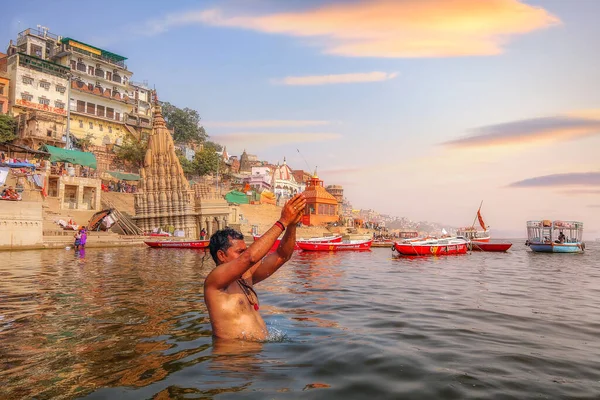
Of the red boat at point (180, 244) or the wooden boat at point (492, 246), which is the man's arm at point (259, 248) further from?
the wooden boat at point (492, 246)

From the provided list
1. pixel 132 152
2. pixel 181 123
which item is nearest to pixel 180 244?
pixel 132 152

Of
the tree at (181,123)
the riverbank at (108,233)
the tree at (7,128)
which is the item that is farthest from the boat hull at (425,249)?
the tree at (181,123)

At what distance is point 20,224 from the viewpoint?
2567 cm

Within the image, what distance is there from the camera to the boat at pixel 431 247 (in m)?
30.5

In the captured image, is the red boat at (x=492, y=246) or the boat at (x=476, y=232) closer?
the red boat at (x=492, y=246)

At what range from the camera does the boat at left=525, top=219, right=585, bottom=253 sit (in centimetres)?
3903

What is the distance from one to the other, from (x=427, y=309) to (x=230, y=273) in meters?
5.30

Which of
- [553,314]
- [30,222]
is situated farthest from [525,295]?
[30,222]

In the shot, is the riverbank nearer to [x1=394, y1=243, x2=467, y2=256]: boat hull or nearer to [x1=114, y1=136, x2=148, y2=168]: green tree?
[x1=114, y1=136, x2=148, y2=168]: green tree

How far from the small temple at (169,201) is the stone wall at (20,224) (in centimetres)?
→ 1416

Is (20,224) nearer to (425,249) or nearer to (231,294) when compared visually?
(231,294)

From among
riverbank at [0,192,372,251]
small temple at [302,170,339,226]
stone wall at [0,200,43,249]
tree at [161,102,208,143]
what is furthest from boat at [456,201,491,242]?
tree at [161,102,208,143]

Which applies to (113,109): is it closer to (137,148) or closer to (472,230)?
(137,148)

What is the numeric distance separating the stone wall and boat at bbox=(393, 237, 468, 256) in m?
24.5
